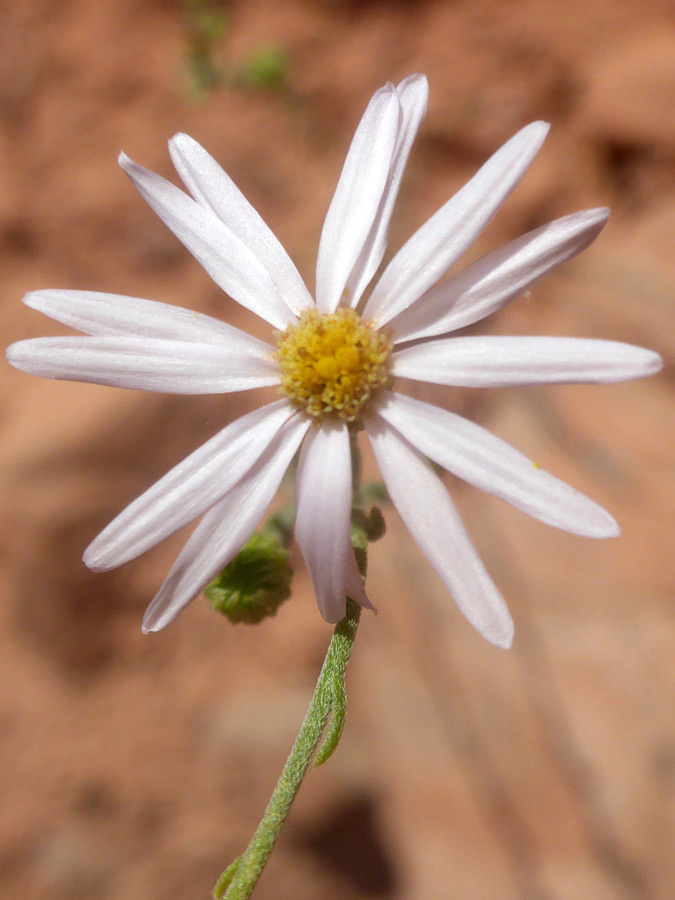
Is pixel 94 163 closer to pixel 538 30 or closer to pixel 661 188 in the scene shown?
pixel 538 30

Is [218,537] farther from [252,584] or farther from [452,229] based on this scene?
[452,229]

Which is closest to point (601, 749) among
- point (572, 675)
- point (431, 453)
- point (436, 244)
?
point (572, 675)

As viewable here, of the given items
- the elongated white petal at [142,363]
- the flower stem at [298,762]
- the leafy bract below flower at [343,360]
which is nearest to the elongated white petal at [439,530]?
the leafy bract below flower at [343,360]

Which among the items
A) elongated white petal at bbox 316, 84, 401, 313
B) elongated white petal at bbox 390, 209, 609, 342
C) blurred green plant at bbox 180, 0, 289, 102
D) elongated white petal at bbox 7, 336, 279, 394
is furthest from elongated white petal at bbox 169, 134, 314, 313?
blurred green plant at bbox 180, 0, 289, 102

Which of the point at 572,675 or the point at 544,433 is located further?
the point at 544,433

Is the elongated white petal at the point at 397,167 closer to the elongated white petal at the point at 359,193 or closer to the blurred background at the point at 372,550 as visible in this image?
the elongated white petal at the point at 359,193

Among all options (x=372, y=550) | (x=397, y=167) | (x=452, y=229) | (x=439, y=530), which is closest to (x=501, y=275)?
(x=452, y=229)

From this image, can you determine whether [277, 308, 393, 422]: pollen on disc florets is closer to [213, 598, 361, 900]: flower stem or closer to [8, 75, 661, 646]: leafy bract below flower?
[8, 75, 661, 646]: leafy bract below flower
